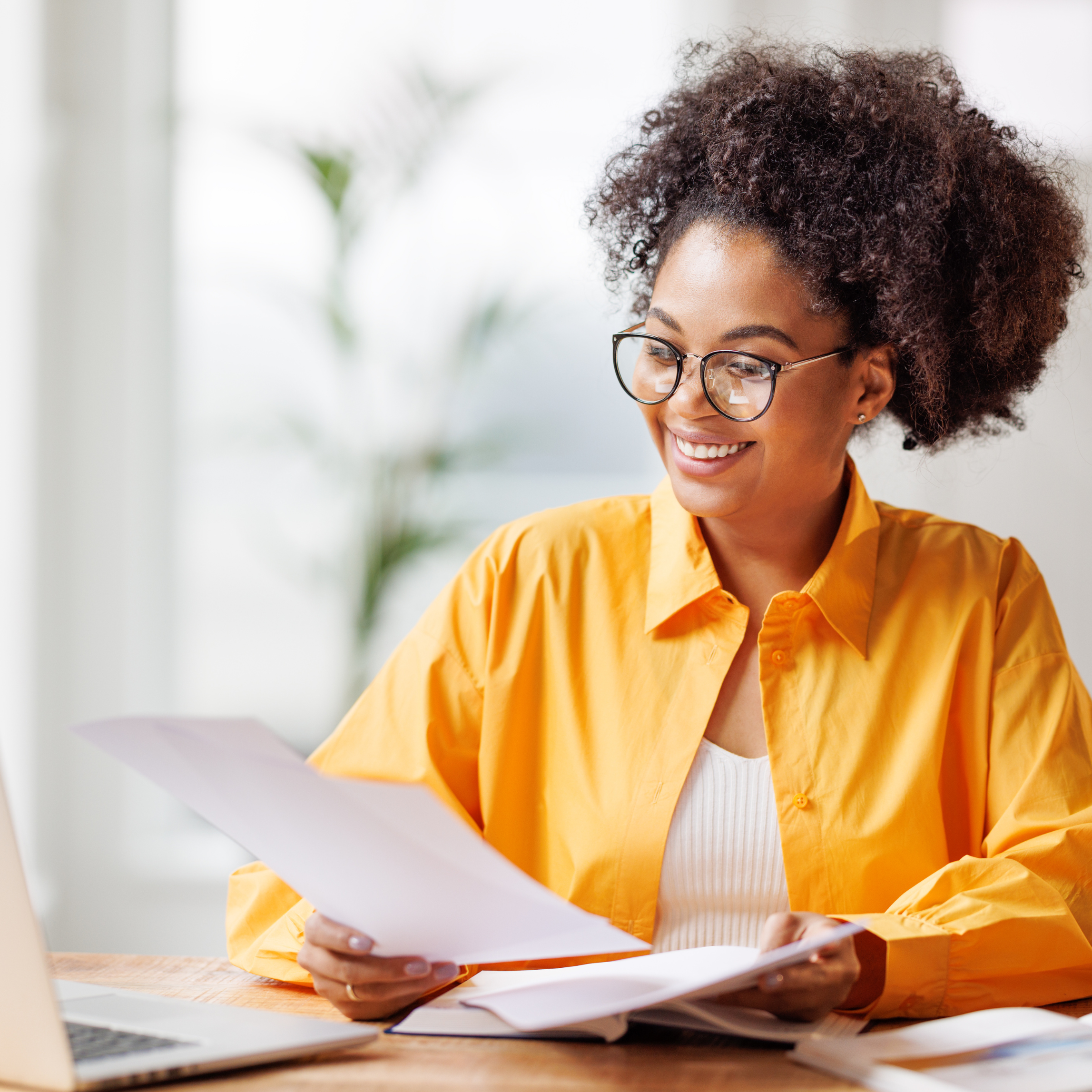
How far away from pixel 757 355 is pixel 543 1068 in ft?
2.62

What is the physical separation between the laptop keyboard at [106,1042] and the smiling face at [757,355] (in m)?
0.81

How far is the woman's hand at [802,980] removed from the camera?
942mm

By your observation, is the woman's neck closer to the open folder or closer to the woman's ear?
the woman's ear

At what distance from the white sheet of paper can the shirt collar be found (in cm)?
60

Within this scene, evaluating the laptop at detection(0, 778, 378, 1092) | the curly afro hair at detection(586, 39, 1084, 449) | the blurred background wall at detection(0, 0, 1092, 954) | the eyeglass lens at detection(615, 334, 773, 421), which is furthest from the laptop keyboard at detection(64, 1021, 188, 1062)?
the blurred background wall at detection(0, 0, 1092, 954)

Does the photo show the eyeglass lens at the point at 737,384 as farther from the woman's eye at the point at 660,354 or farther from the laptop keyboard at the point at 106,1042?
the laptop keyboard at the point at 106,1042

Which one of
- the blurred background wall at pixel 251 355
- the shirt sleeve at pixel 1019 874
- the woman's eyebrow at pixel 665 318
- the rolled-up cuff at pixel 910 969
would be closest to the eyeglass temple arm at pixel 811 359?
the woman's eyebrow at pixel 665 318

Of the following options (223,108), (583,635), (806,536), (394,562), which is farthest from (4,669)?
(806,536)

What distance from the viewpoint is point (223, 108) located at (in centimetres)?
268

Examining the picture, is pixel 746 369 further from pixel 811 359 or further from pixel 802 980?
pixel 802 980

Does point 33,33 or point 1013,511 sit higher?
point 33,33

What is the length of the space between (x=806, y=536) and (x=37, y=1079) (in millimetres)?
1056

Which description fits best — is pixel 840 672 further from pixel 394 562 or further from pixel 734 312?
pixel 394 562

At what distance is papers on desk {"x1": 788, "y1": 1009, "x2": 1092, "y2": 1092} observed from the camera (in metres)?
0.81
